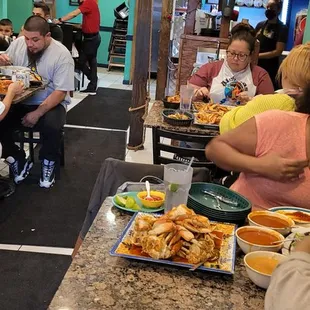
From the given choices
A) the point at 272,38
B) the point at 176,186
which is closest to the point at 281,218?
the point at 176,186

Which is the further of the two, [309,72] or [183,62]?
[183,62]

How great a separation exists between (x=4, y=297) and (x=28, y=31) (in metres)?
2.21

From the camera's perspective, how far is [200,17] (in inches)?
193

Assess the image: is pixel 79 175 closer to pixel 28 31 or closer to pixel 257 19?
pixel 28 31

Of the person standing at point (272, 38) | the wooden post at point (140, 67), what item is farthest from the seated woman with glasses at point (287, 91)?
the person standing at point (272, 38)

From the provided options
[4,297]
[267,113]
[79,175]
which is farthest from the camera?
[79,175]

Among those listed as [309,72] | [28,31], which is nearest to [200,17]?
[28,31]

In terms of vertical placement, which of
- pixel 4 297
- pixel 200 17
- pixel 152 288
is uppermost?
pixel 200 17

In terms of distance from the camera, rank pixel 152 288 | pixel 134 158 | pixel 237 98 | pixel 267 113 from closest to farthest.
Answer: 1. pixel 152 288
2. pixel 267 113
3. pixel 237 98
4. pixel 134 158

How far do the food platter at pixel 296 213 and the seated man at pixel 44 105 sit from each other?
2659 millimetres

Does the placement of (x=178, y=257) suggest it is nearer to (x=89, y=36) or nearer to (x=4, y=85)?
(x=4, y=85)

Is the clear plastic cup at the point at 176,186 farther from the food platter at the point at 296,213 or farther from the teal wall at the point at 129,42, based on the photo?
the teal wall at the point at 129,42

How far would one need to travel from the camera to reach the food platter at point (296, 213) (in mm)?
1494

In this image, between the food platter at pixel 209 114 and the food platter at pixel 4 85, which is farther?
the food platter at pixel 4 85
